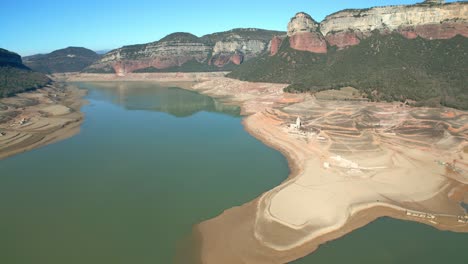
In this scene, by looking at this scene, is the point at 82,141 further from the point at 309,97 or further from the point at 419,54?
the point at 419,54

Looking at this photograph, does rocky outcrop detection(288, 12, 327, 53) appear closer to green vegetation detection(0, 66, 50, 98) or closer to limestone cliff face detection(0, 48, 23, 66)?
green vegetation detection(0, 66, 50, 98)

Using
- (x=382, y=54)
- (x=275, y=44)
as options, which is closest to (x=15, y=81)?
(x=275, y=44)

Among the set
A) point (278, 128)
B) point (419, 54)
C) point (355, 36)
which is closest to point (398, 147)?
point (278, 128)

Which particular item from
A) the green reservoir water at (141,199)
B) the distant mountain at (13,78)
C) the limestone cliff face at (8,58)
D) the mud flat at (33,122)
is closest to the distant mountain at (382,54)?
the green reservoir water at (141,199)

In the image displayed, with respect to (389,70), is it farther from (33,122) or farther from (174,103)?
(33,122)

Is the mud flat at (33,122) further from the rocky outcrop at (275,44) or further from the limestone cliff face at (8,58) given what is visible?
the rocky outcrop at (275,44)
